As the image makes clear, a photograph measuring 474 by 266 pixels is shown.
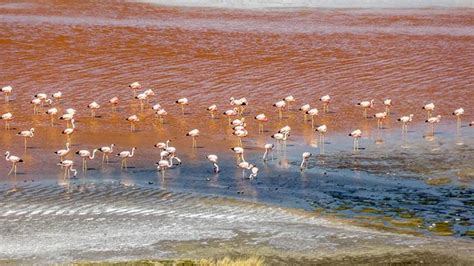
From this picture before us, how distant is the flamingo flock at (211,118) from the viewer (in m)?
23.0

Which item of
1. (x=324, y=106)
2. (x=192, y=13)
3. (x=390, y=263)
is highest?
(x=192, y=13)

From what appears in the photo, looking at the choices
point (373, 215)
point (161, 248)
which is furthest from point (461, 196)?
point (161, 248)

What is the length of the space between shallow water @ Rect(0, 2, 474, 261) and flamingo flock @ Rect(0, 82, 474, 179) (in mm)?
218

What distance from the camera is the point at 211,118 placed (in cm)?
2811

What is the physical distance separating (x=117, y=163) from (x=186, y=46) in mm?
12387

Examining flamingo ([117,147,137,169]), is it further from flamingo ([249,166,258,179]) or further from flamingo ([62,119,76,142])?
flamingo ([249,166,258,179])

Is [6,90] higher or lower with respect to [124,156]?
higher

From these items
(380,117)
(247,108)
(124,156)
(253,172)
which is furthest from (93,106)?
(380,117)

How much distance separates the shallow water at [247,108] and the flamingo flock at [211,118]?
218 millimetres

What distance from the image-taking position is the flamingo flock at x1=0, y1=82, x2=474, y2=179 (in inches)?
907

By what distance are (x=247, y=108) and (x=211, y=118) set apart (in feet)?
5.05

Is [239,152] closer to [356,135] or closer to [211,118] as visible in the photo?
[356,135]

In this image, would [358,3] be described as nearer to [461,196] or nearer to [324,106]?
[324,106]

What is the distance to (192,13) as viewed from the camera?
1614 inches
